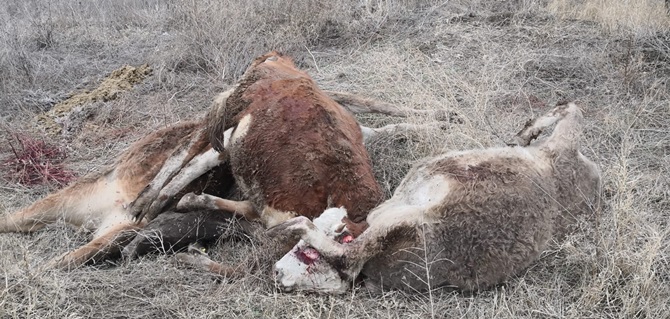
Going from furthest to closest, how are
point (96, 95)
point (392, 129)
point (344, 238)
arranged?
1. point (96, 95)
2. point (392, 129)
3. point (344, 238)

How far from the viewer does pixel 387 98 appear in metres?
5.43

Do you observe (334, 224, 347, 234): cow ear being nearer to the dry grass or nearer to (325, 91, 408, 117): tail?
the dry grass

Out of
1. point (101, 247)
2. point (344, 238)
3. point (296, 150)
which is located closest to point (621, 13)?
point (296, 150)

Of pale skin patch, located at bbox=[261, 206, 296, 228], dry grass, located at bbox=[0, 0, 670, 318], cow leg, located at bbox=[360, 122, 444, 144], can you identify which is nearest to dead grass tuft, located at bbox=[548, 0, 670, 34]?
dry grass, located at bbox=[0, 0, 670, 318]

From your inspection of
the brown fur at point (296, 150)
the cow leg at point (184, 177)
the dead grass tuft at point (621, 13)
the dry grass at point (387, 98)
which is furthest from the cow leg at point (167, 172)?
the dead grass tuft at point (621, 13)

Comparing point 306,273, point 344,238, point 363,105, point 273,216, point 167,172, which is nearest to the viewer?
point 306,273

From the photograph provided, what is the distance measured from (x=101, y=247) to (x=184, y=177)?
0.65m

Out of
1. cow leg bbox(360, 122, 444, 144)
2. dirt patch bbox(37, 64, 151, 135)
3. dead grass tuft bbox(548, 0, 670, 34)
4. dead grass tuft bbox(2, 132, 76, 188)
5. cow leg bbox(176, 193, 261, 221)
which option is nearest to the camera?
cow leg bbox(176, 193, 261, 221)

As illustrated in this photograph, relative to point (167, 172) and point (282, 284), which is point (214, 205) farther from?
point (282, 284)

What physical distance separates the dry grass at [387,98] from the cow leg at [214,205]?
20 centimetres

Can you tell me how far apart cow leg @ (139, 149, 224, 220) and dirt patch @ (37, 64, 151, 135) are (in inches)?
95.7

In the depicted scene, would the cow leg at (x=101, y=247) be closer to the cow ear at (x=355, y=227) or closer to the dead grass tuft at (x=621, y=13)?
the cow ear at (x=355, y=227)

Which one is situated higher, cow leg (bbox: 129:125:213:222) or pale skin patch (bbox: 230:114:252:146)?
pale skin patch (bbox: 230:114:252:146)

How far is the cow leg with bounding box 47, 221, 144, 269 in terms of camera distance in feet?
12.3
